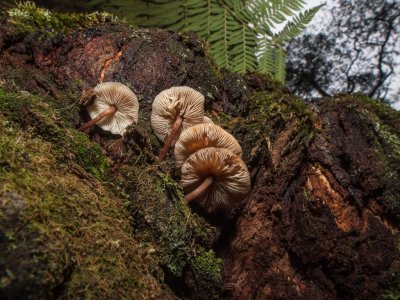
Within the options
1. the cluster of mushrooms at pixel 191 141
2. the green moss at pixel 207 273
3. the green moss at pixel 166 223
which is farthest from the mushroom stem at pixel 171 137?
the green moss at pixel 207 273

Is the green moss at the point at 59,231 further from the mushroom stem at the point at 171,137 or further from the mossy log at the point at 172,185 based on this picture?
the mushroom stem at the point at 171,137

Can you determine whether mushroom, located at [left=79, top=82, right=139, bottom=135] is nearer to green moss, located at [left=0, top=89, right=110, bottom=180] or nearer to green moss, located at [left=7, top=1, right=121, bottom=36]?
green moss, located at [left=0, top=89, right=110, bottom=180]

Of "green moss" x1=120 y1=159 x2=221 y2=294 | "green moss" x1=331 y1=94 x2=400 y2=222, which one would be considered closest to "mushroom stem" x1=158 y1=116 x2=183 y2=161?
"green moss" x1=120 y1=159 x2=221 y2=294

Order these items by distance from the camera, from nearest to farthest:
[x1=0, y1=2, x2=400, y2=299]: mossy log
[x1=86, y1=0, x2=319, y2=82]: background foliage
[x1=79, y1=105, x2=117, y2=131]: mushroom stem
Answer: [x1=0, y1=2, x2=400, y2=299]: mossy log < [x1=79, y1=105, x2=117, y2=131]: mushroom stem < [x1=86, y1=0, x2=319, y2=82]: background foliage

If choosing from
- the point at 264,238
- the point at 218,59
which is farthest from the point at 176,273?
the point at 218,59

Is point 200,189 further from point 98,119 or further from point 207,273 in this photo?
point 98,119

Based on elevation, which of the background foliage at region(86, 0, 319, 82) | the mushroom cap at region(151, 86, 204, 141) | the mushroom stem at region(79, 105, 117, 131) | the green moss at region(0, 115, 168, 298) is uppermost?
the background foliage at region(86, 0, 319, 82)

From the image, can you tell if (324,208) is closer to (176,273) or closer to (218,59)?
(176,273)
